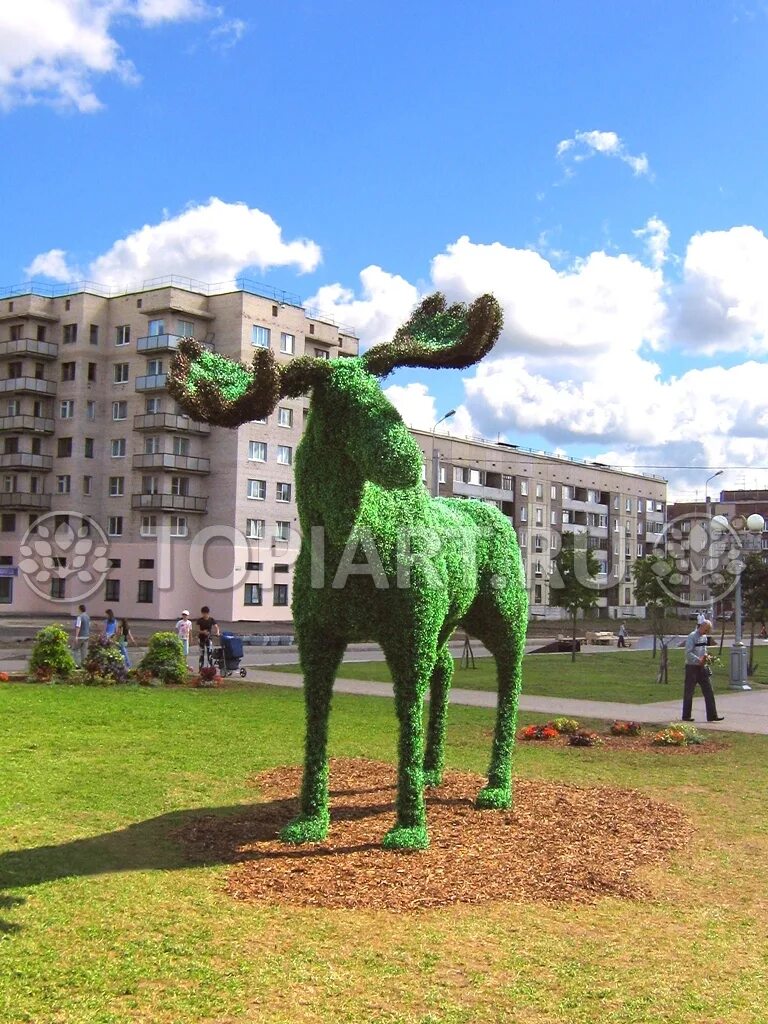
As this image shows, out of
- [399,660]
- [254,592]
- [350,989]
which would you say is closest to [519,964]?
[350,989]

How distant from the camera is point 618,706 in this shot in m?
19.2

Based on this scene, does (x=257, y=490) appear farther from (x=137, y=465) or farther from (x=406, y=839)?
(x=406, y=839)

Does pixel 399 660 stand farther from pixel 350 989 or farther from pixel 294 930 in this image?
pixel 350 989

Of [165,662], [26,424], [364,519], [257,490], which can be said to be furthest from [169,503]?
[364,519]

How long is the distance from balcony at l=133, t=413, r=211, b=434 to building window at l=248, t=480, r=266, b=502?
151 inches

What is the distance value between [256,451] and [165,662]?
32343 mm

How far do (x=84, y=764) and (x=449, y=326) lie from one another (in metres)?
6.41

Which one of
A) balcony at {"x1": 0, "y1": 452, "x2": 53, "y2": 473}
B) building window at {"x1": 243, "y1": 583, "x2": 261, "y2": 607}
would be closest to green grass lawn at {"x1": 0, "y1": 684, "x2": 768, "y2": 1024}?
building window at {"x1": 243, "y1": 583, "x2": 261, "y2": 607}

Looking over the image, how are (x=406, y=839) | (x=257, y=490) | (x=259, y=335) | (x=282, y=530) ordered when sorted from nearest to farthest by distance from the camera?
(x=406, y=839) < (x=259, y=335) < (x=257, y=490) < (x=282, y=530)

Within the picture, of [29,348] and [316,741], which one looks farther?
[29,348]

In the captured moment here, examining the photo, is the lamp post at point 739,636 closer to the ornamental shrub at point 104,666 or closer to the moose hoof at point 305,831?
the ornamental shrub at point 104,666

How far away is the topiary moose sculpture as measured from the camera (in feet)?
22.1

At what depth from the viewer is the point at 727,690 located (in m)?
23.9

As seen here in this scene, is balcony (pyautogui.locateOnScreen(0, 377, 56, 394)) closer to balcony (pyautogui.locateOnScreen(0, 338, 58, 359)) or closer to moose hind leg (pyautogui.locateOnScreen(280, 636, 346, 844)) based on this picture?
balcony (pyautogui.locateOnScreen(0, 338, 58, 359))
